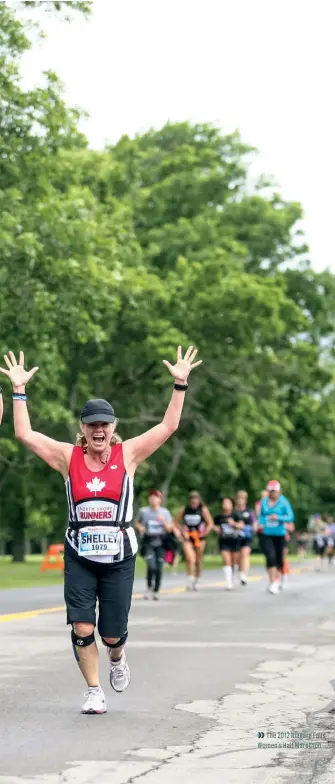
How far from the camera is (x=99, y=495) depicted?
885 centimetres

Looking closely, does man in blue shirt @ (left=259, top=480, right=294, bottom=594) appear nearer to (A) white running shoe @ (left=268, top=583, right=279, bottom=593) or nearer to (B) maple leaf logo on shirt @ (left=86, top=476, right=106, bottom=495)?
(A) white running shoe @ (left=268, top=583, right=279, bottom=593)

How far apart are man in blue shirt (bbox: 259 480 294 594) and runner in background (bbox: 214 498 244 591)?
3.34m

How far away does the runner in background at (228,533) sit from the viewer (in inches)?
1116

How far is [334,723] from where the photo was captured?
8883mm

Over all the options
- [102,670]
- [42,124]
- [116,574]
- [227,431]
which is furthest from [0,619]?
[227,431]

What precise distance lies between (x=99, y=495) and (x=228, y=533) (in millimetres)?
20105

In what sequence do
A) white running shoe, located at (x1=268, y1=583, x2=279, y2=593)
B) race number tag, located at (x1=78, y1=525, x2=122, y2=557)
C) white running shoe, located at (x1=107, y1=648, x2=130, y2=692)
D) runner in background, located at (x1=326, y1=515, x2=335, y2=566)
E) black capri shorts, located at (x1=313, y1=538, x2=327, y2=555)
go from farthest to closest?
runner in background, located at (x1=326, y1=515, x2=335, y2=566)
black capri shorts, located at (x1=313, y1=538, x2=327, y2=555)
white running shoe, located at (x1=268, y1=583, x2=279, y2=593)
white running shoe, located at (x1=107, y1=648, x2=130, y2=692)
race number tag, located at (x1=78, y1=525, x2=122, y2=557)

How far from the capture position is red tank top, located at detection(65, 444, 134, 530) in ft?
28.9

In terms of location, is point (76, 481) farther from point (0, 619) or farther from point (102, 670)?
point (0, 619)

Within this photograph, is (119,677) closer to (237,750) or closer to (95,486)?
(95,486)

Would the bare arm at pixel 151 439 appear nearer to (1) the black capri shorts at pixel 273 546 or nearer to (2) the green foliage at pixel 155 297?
(1) the black capri shorts at pixel 273 546

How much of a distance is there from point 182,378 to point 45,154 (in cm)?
2031

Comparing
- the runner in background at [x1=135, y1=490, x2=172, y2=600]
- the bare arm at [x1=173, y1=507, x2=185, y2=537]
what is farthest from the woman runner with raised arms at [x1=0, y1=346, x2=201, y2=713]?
the bare arm at [x1=173, y1=507, x2=185, y2=537]

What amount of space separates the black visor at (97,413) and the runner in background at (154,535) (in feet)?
49.9
